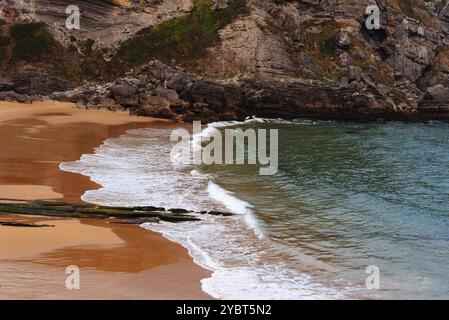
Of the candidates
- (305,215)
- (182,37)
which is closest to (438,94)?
(182,37)

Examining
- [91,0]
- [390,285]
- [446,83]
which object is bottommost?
[390,285]

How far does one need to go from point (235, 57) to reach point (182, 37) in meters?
6.64

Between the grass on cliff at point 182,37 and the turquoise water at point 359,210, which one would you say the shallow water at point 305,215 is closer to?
the turquoise water at point 359,210

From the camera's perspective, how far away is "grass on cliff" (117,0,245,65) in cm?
5741

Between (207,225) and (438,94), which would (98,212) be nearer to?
(207,225)

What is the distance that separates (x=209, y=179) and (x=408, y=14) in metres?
59.6

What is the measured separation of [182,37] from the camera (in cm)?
5916

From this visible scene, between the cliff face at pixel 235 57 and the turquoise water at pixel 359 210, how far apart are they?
18.3 meters

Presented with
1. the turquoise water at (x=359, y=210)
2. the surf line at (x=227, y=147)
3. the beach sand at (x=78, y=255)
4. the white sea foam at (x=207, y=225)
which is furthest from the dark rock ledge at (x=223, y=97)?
the beach sand at (x=78, y=255)

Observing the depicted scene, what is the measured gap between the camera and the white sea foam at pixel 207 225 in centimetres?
1010

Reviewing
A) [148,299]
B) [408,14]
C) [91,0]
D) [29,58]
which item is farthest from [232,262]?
[408,14]

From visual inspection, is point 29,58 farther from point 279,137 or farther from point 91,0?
point 279,137
